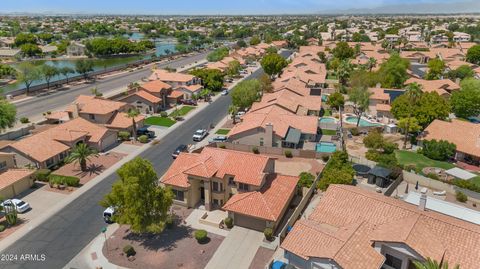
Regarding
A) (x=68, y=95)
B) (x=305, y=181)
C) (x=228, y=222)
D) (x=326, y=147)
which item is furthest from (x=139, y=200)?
(x=68, y=95)

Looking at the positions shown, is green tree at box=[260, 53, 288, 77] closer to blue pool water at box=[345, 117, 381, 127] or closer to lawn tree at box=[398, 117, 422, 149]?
blue pool water at box=[345, 117, 381, 127]

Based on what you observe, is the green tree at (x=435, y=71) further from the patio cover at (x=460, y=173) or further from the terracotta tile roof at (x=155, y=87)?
the terracotta tile roof at (x=155, y=87)

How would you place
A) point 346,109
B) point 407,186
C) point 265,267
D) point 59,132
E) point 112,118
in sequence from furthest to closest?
1. point 346,109
2. point 112,118
3. point 59,132
4. point 407,186
5. point 265,267

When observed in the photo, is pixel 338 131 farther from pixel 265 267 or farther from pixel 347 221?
pixel 265 267

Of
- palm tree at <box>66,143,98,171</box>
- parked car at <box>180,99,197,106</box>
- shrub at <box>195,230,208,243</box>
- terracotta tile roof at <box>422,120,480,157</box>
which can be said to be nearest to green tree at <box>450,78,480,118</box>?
terracotta tile roof at <box>422,120,480,157</box>

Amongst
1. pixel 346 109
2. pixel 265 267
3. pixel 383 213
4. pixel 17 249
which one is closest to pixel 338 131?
pixel 346 109

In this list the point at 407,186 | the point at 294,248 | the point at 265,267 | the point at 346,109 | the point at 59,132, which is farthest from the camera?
the point at 346,109

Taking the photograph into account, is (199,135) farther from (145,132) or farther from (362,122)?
(362,122)
